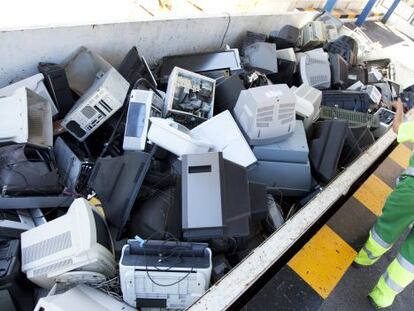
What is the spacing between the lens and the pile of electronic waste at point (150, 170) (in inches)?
54.4

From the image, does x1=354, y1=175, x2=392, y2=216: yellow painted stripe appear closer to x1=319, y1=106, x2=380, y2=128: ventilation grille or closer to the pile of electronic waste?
the pile of electronic waste

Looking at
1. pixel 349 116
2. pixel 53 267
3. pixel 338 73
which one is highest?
pixel 338 73

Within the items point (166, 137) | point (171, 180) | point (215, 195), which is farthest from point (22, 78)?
point (215, 195)

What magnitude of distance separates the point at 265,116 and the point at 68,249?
4.11 feet

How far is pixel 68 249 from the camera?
4.52 feet

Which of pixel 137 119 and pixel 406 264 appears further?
pixel 137 119

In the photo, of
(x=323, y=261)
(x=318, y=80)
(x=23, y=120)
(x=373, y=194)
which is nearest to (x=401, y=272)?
(x=323, y=261)

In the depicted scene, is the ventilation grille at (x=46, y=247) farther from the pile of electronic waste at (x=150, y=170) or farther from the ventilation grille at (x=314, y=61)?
the ventilation grille at (x=314, y=61)

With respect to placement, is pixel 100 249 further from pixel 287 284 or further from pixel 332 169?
pixel 332 169

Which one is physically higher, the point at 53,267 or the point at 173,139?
the point at 173,139

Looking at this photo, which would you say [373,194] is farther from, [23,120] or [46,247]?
[23,120]

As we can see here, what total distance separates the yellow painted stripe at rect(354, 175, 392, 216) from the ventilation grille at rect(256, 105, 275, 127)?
0.78 meters

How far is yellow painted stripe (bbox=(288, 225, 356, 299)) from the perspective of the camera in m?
1.65

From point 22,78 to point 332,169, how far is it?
210 cm
